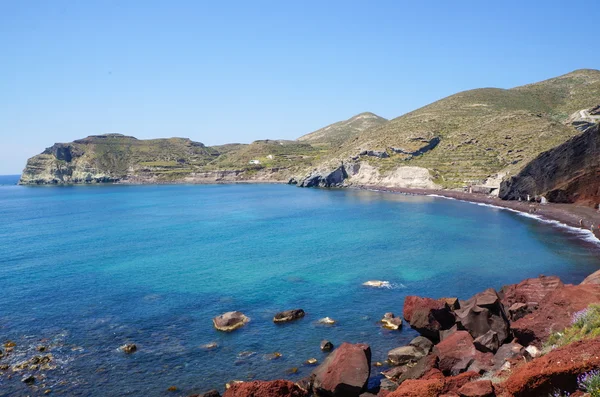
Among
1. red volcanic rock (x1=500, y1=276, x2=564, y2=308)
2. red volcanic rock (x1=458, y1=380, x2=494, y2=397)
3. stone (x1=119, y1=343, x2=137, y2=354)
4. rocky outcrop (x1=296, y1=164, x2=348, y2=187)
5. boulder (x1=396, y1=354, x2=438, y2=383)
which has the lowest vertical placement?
stone (x1=119, y1=343, x2=137, y2=354)

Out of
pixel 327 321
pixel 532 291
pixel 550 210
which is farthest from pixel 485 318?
pixel 550 210

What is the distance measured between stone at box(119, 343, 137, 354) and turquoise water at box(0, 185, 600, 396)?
526 mm

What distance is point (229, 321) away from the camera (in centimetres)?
3172

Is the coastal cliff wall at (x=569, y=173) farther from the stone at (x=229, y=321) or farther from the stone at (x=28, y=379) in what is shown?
the stone at (x=28, y=379)

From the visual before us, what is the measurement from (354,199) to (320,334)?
3659 inches

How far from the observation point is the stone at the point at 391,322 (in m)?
30.8

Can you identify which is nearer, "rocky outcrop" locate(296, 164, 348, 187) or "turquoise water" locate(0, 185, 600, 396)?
"turquoise water" locate(0, 185, 600, 396)

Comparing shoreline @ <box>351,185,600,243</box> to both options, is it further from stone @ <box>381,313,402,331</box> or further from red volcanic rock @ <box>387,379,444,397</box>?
red volcanic rock @ <box>387,379,444,397</box>

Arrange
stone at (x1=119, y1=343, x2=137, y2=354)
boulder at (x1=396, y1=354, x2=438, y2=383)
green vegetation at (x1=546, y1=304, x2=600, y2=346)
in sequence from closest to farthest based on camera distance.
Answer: green vegetation at (x1=546, y1=304, x2=600, y2=346) → boulder at (x1=396, y1=354, x2=438, y2=383) → stone at (x1=119, y1=343, x2=137, y2=354)

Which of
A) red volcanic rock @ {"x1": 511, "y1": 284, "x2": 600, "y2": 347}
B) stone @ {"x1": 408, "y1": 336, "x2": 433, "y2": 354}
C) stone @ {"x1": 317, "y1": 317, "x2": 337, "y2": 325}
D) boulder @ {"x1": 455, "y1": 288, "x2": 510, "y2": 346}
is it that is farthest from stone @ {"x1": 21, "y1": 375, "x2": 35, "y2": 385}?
red volcanic rock @ {"x1": 511, "y1": 284, "x2": 600, "y2": 347}

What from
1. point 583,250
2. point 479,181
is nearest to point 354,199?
point 479,181

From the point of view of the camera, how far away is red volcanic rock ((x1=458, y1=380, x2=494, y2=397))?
13.0 metres

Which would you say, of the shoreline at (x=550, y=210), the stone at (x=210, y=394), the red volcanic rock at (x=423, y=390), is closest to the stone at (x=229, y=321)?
the stone at (x=210, y=394)

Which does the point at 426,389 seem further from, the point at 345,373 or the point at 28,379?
the point at 28,379
